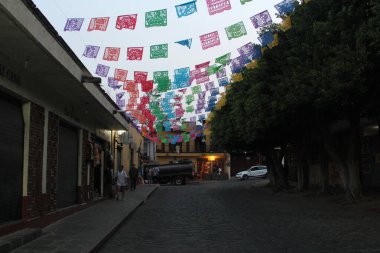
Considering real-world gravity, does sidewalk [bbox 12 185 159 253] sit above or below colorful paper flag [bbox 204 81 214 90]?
below

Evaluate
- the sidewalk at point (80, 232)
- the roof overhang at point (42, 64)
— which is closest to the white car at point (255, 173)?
the sidewalk at point (80, 232)

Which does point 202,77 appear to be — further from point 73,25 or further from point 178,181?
point 178,181

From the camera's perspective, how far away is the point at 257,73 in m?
20.7

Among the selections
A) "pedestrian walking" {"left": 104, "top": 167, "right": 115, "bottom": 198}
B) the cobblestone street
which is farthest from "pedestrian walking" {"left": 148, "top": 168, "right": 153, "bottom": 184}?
the cobblestone street

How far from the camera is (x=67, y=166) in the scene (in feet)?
55.5

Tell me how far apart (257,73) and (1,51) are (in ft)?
40.8

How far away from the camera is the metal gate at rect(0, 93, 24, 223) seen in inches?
423

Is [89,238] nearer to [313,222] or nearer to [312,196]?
[313,222]

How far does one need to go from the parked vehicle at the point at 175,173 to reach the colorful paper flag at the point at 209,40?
33376 millimetres

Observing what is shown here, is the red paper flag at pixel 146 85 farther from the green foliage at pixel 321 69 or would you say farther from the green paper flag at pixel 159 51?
the green paper flag at pixel 159 51

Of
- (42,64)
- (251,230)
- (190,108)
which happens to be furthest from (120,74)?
(190,108)

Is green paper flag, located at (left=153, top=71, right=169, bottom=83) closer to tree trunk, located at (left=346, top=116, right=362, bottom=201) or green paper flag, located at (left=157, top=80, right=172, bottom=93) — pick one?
green paper flag, located at (left=157, top=80, right=172, bottom=93)

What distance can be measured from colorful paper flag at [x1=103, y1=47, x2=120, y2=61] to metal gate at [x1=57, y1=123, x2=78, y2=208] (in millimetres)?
2558

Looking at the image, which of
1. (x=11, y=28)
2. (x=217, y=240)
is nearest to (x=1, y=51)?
(x=11, y=28)
